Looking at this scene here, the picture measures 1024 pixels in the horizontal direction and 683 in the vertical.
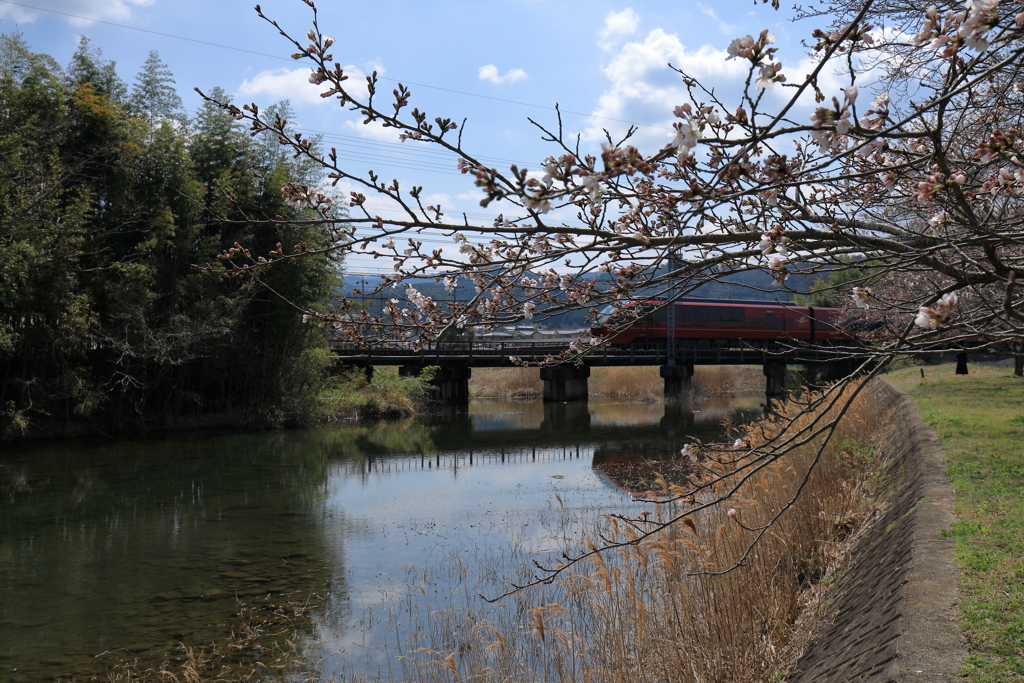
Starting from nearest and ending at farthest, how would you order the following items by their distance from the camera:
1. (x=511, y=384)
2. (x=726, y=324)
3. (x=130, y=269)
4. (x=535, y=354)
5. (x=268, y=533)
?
(x=268, y=533)
(x=130, y=269)
(x=535, y=354)
(x=726, y=324)
(x=511, y=384)

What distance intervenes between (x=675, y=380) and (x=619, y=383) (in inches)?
182

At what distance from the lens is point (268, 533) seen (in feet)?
29.4

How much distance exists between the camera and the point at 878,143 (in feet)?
6.88

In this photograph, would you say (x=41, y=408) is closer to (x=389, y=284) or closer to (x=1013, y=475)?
(x=389, y=284)

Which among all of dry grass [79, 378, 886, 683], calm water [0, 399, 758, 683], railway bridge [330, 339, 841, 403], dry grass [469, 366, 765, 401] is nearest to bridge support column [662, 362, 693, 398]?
railway bridge [330, 339, 841, 403]

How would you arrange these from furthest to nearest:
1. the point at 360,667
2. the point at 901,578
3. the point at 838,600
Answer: the point at 360,667 < the point at 838,600 < the point at 901,578

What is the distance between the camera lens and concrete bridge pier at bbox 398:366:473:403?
29.7 m

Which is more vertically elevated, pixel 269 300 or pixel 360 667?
pixel 269 300

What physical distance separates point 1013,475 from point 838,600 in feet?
7.73

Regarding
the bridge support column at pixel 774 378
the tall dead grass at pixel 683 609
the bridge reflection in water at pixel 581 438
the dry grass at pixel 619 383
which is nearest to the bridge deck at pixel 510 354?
the bridge support column at pixel 774 378

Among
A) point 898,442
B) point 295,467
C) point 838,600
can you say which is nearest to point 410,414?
point 295,467

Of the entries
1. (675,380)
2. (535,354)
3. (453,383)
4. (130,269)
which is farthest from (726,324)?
(130,269)

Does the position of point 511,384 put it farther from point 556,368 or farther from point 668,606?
point 668,606

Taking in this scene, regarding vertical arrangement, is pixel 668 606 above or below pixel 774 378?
below
